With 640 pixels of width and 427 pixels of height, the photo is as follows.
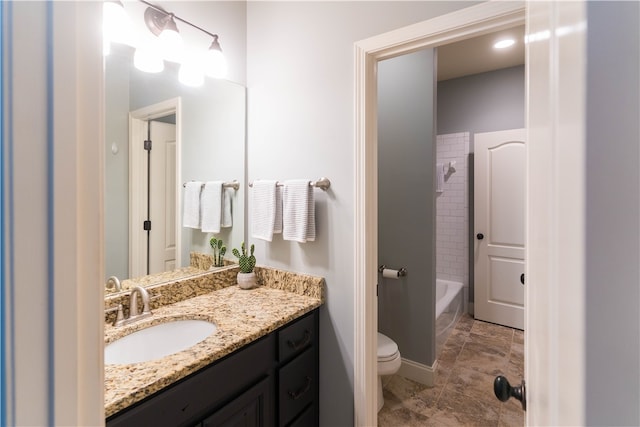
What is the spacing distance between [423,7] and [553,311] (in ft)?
4.46

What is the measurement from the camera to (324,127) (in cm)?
154

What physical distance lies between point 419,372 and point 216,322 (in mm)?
1669

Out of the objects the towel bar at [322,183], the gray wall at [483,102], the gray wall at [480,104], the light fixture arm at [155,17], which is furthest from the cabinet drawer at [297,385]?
the gray wall at [483,102]

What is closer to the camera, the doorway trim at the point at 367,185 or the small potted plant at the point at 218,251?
the doorway trim at the point at 367,185

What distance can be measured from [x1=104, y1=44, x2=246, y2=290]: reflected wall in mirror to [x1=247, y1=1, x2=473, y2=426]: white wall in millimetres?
214

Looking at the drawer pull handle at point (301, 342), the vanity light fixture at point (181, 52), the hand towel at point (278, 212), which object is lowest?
the drawer pull handle at point (301, 342)

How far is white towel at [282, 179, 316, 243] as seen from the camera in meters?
1.53

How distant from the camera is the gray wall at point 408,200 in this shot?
2.16 m

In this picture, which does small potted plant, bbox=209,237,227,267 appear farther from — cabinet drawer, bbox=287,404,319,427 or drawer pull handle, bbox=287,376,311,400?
cabinet drawer, bbox=287,404,319,427

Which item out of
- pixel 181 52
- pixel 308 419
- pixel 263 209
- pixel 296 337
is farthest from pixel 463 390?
pixel 181 52

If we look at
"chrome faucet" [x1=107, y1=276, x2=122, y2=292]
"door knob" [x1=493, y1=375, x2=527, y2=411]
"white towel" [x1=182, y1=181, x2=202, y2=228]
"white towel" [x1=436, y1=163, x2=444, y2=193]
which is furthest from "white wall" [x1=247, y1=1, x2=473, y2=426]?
"white towel" [x1=436, y1=163, x2=444, y2=193]

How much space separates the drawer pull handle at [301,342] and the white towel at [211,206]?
2.49ft

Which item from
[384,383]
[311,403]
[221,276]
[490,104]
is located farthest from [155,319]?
[490,104]

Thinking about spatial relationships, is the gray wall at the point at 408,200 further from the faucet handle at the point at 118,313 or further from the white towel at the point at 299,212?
the faucet handle at the point at 118,313
